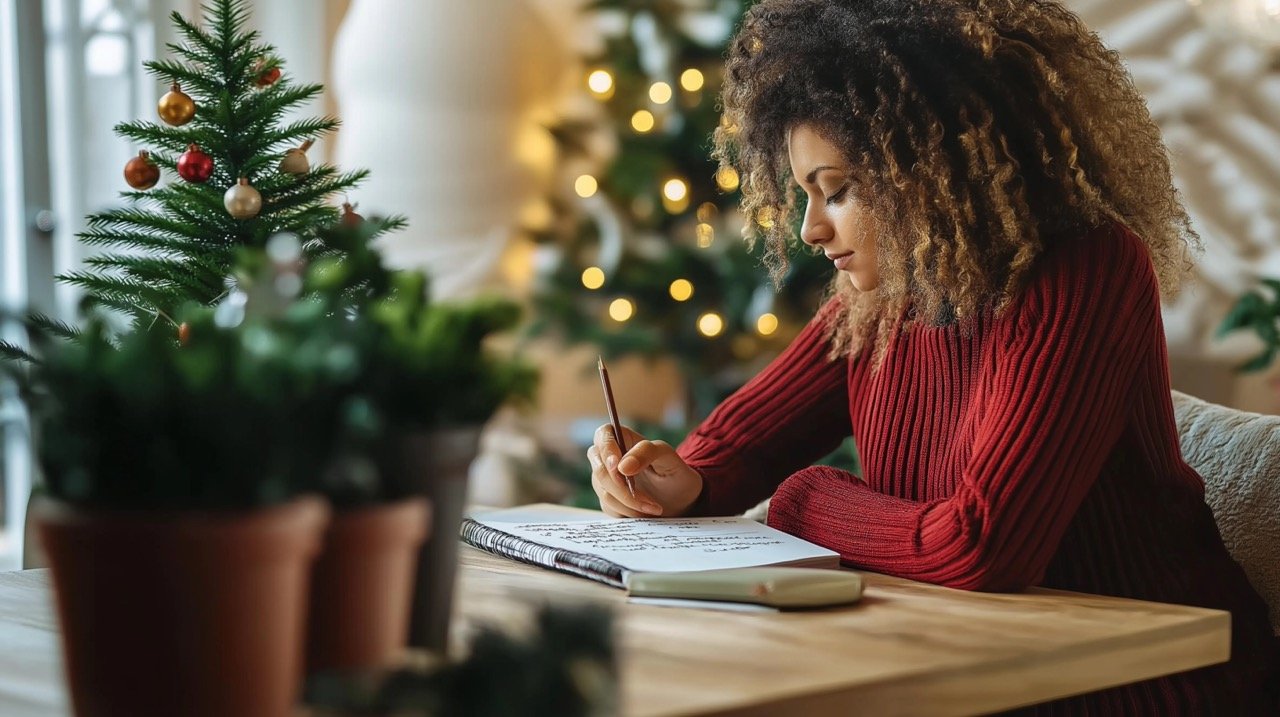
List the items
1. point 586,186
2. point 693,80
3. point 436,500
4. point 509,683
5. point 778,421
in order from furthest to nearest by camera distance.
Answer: point 586,186 < point 693,80 < point 778,421 < point 436,500 < point 509,683

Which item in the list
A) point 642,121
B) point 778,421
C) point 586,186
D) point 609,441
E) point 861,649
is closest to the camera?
point 861,649

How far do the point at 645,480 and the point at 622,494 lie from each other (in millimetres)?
43

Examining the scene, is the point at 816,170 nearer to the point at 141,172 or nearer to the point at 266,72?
the point at 266,72

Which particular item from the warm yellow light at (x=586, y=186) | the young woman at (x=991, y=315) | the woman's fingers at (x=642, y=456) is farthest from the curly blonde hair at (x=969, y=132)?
the warm yellow light at (x=586, y=186)

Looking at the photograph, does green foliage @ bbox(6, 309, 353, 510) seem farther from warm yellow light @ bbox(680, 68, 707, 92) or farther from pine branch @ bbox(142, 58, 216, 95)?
warm yellow light @ bbox(680, 68, 707, 92)

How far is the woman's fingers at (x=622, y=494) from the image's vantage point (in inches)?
52.3

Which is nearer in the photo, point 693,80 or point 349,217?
point 349,217

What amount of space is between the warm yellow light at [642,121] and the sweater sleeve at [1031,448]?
2248mm

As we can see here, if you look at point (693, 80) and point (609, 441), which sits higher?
point (693, 80)

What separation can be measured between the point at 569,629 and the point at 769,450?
0.95 metres

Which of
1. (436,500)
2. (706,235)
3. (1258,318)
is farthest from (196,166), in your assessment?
(706,235)

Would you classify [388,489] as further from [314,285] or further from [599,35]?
[599,35]

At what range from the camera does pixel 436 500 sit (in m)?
0.67

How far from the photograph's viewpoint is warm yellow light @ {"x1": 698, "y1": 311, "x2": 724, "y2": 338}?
3336 mm
